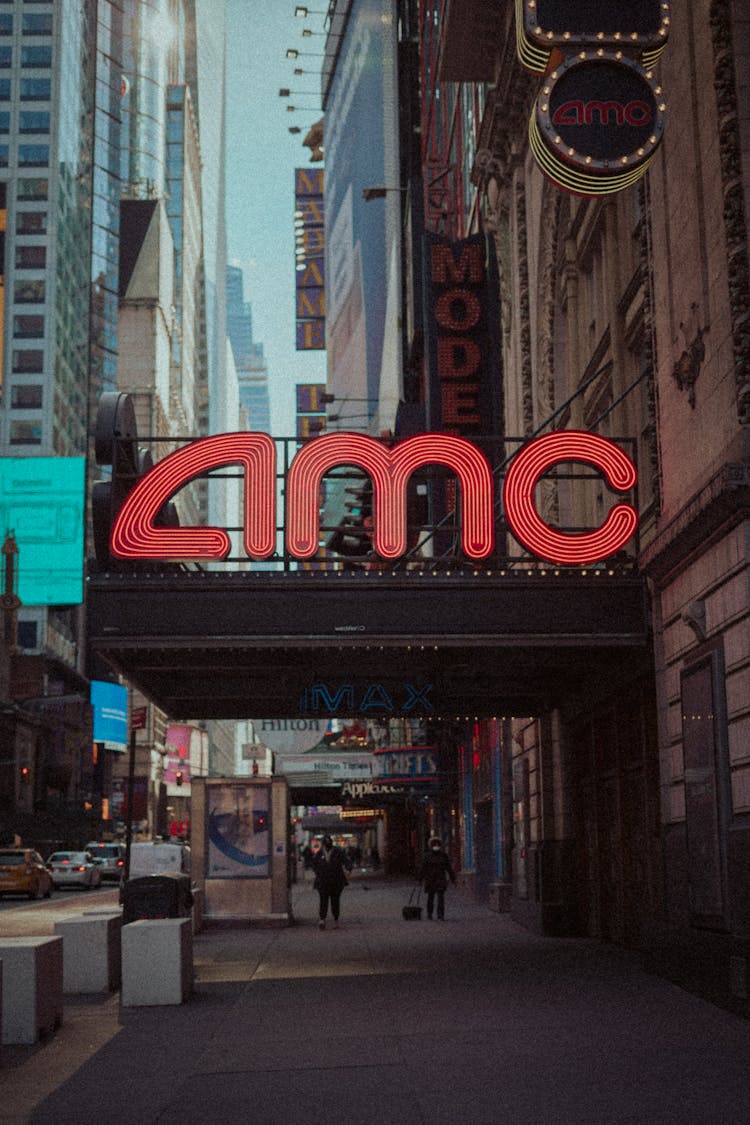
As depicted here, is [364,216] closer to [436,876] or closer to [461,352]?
[461,352]

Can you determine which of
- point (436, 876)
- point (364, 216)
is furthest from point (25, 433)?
point (436, 876)

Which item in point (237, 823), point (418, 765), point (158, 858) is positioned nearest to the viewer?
point (237, 823)

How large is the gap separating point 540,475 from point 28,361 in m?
121

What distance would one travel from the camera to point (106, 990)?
1622cm

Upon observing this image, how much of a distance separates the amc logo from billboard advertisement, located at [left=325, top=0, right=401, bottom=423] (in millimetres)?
39468

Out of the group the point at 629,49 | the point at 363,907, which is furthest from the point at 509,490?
the point at 363,907

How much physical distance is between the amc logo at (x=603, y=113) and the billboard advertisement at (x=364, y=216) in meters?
39.5

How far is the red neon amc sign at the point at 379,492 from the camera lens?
16781 millimetres

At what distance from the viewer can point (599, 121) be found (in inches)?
600

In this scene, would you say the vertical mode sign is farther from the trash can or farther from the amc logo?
the amc logo

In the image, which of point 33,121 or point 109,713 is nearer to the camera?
point 109,713

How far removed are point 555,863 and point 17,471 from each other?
9456cm

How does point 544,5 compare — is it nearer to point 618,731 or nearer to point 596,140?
point 596,140

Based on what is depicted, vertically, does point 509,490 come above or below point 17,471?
below
